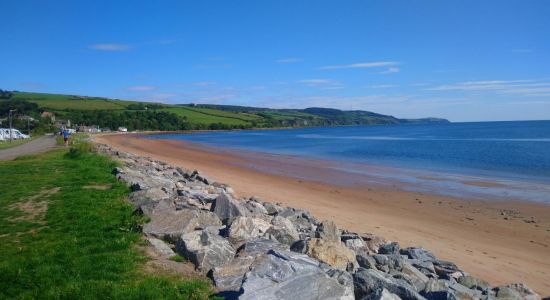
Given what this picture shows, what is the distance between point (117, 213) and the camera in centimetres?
962

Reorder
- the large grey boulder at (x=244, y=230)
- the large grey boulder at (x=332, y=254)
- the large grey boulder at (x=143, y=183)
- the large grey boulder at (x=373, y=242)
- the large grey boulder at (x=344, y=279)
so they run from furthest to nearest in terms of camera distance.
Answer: the large grey boulder at (x=143, y=183) < the large grey boulder at (x=373, y=242) < the large grey boulder at (x=244, y=230) < the large grey boulder at (x=332, y=254) < the large grey boulder at (x=344, y=279)

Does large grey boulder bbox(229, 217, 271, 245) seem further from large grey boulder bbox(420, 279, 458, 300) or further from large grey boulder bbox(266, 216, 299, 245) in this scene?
large grey boulder bbox(420, 279, 458, 300)

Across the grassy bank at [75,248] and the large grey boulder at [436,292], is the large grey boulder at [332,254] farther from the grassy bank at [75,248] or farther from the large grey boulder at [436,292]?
the grassy bank at [75,248]

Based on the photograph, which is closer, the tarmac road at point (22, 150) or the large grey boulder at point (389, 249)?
the large grey boulder at point (389, 249)

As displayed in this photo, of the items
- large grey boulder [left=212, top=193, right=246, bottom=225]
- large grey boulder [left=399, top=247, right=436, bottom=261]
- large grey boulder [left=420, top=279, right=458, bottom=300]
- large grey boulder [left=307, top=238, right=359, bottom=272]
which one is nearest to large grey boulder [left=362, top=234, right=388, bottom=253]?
large grey boulder [left=399, top=247, right=436, bottom=261]

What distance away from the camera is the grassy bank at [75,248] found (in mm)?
5672

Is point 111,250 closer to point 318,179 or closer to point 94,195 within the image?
point 94,195

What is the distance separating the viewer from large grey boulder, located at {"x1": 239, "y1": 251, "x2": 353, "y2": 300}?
5.00 meters

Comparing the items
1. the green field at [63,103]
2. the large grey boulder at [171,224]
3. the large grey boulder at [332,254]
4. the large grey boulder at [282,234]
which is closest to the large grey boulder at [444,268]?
the large grey boulder at [332,254]

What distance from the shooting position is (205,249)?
267 inches

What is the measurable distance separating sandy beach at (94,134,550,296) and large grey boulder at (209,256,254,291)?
18.4 ft

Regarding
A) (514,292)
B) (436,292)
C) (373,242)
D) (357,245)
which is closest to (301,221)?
(373,242)

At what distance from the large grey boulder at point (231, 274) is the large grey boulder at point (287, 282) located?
0.52 meters

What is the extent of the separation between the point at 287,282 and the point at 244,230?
9.68 feet
